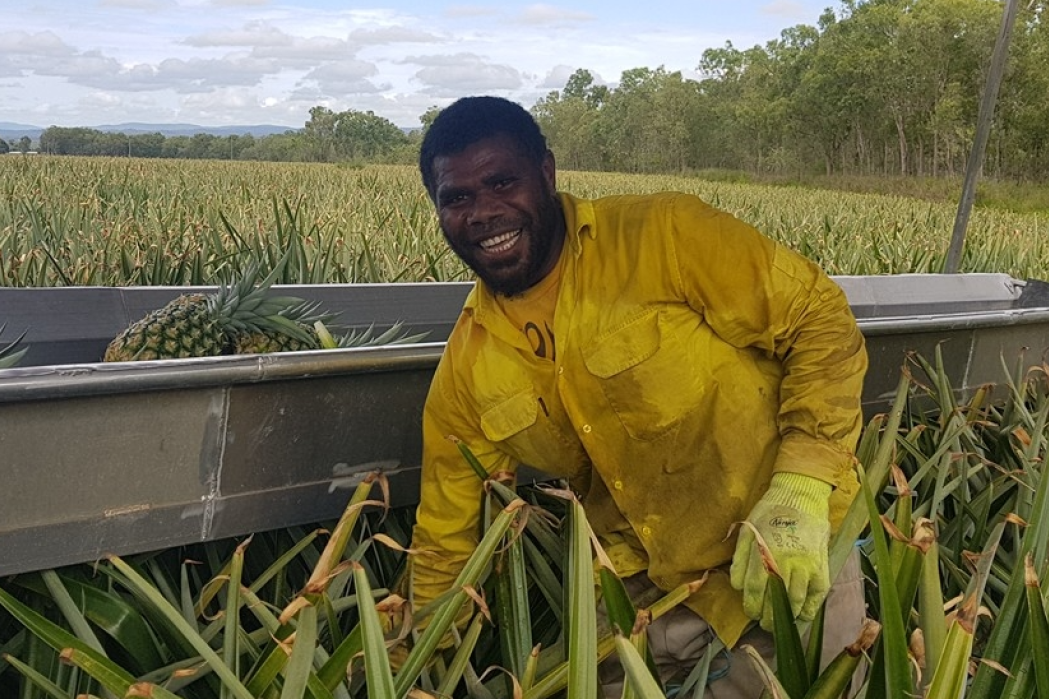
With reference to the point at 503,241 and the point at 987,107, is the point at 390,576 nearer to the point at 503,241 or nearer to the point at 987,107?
the point at 503,241

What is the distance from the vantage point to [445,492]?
1779 millimetres

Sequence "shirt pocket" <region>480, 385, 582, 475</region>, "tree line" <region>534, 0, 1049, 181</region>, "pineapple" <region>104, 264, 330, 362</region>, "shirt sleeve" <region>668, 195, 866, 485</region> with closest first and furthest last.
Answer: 1. "shirt sleeve" <region>668, 195, 866, 485</region>
2. "shirt pocket" <region>480, 385, 582, 475</region>
3. "pineapple" <region>104, 264, 330, 362</region>
4. "tree line" <region>534, 0, 1049, 181</region>

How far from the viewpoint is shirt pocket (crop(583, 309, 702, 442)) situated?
63.4 inches

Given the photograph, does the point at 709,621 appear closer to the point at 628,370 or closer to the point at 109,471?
the point at 628,370

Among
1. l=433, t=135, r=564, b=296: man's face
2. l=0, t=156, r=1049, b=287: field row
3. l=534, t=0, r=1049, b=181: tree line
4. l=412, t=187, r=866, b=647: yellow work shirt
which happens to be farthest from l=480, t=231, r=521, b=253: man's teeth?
l=534, t=0, r=1049, b=181: tree line

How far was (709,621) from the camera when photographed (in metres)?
1.67

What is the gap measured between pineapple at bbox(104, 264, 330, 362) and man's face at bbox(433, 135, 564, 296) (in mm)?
840

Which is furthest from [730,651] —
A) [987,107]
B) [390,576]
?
[987,107]

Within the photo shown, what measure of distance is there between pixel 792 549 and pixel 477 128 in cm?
87

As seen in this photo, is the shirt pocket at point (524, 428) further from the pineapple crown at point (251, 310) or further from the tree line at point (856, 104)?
the tree line at point (856, 104)

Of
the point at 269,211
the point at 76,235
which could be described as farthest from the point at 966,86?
the point at 76,235

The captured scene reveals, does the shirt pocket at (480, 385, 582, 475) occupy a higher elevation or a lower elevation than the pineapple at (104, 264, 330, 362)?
lower

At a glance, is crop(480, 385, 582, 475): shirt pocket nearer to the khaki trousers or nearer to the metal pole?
the khaki trousers

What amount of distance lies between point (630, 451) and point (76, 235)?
2.90 meters
